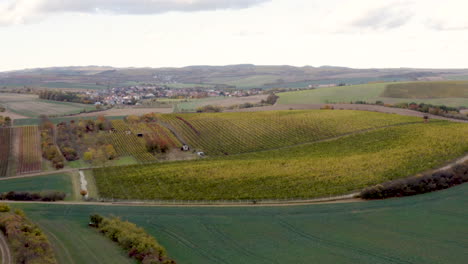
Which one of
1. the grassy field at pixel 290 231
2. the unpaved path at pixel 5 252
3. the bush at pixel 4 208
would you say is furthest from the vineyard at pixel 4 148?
the unpaved path at pixel 5 252

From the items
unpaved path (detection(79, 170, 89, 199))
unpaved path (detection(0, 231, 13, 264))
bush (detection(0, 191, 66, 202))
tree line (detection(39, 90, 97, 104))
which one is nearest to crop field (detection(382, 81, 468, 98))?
unpaved path (detection(79, 170, 89, 199))

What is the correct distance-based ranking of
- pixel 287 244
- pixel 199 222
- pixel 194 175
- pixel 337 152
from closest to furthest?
pixel 287 244
pixel 199 222
pixel 194 175
pixel 337 152

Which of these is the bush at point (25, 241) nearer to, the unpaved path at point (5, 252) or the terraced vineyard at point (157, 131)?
the unpaved path at point (5, 252)

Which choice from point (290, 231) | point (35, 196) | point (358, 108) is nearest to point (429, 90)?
point (358, 108)

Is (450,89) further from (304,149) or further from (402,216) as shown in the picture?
(402,216)

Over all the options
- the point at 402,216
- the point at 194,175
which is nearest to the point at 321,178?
the point at 402,216

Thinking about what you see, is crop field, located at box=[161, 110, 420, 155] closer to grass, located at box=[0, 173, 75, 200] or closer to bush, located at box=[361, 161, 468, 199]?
grass, located at box=[0, 173, 75, 200]
